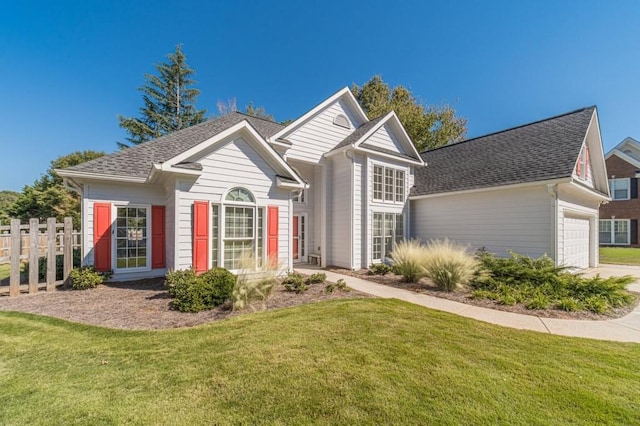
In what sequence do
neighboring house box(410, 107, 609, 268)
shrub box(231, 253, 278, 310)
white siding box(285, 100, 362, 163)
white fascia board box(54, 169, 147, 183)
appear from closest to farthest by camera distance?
shrub box(231, 253, 278, 310)
white fascia board box(54, 169, 147, 183)
neighboring house box(410, 107, 609, 268)
white siding box(285, 100, 362, 163)

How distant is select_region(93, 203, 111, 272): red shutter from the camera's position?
329 inches

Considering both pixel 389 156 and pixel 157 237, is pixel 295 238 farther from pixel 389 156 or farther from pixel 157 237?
pixel 389 156

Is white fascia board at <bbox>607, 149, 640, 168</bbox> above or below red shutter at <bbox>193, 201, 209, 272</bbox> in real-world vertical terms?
above

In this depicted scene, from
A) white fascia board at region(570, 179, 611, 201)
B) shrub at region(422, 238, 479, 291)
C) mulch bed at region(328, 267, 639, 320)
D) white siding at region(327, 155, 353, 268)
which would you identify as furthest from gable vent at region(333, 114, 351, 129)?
white fascia board at region(570, 179, 611, 201)

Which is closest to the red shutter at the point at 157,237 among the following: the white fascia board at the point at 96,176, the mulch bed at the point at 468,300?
the white fascia board at the point at 96,176

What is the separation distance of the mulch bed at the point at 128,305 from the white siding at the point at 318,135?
6.03 meters

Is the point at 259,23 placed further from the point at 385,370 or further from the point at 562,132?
the point at 385,370

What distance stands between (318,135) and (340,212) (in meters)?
3.62

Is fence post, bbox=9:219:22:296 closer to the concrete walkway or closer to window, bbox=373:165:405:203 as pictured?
the concrete walkway

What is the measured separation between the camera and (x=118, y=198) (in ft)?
28.7

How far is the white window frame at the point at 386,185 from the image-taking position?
11875 mm

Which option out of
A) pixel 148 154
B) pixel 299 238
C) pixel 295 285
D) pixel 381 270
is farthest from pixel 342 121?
pixel 295 285

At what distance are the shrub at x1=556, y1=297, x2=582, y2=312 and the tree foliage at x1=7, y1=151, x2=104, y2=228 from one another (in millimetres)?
25662

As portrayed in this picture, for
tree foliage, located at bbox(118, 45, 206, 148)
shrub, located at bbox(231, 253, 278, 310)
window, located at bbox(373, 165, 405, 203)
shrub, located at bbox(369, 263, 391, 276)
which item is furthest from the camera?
tree foliage, located at bbox(118, 45, 206, 148)
